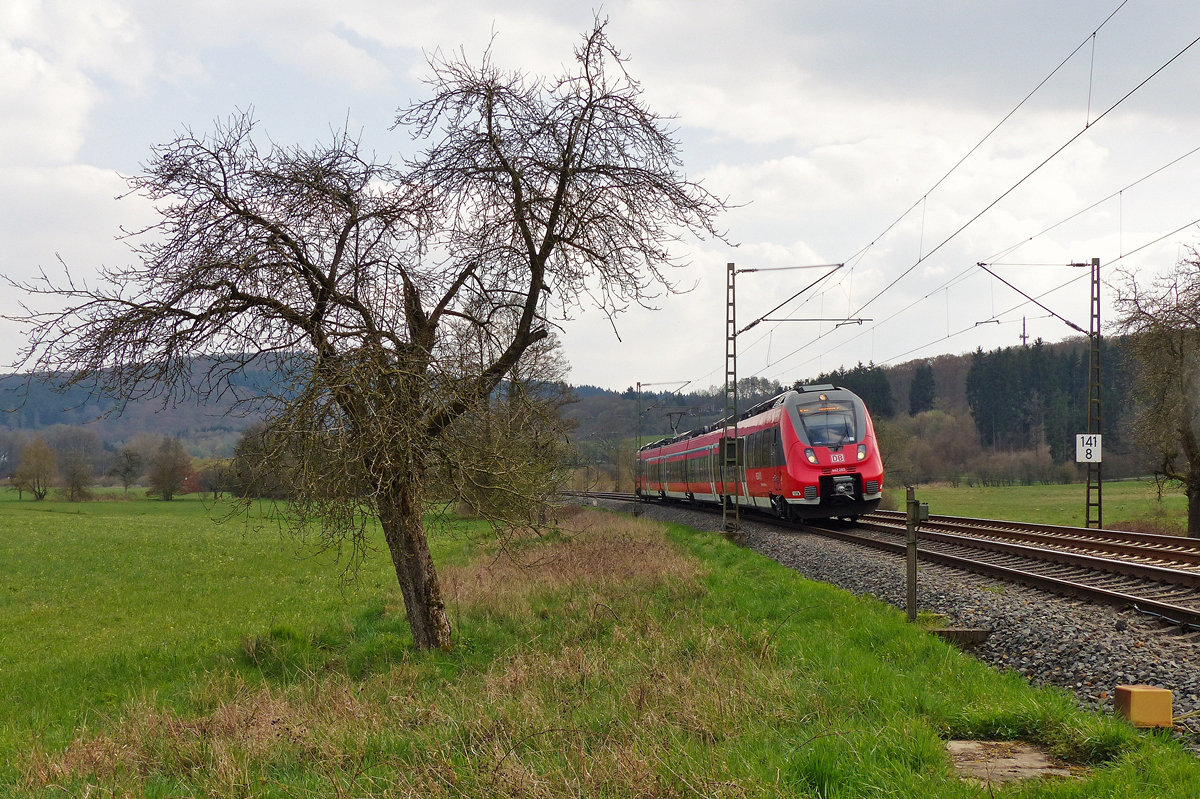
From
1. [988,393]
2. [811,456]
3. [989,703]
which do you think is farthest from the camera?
[988,393]

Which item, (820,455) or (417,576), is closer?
(417,576)

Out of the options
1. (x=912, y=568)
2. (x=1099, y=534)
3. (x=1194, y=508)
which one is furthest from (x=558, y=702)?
(x=1194, y=508)

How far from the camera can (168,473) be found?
69438 mm

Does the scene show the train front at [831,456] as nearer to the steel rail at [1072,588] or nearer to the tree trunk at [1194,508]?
the steel rail at [1072,588]

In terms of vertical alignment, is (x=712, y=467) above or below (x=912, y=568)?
above

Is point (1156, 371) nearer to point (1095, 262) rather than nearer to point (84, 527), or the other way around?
point (1095, 262)

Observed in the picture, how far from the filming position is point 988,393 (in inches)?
3654

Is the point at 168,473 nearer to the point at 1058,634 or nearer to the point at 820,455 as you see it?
the point at 820,455

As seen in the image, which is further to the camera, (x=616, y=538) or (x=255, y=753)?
(x=616, y=538)

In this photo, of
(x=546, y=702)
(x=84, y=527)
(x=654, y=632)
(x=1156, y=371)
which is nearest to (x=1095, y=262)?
(x=1156, y=371)

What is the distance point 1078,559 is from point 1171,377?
13.6 m

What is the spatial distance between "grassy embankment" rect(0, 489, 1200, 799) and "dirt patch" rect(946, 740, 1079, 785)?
16cm

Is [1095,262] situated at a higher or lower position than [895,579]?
higher

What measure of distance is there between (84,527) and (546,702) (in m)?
40.8
